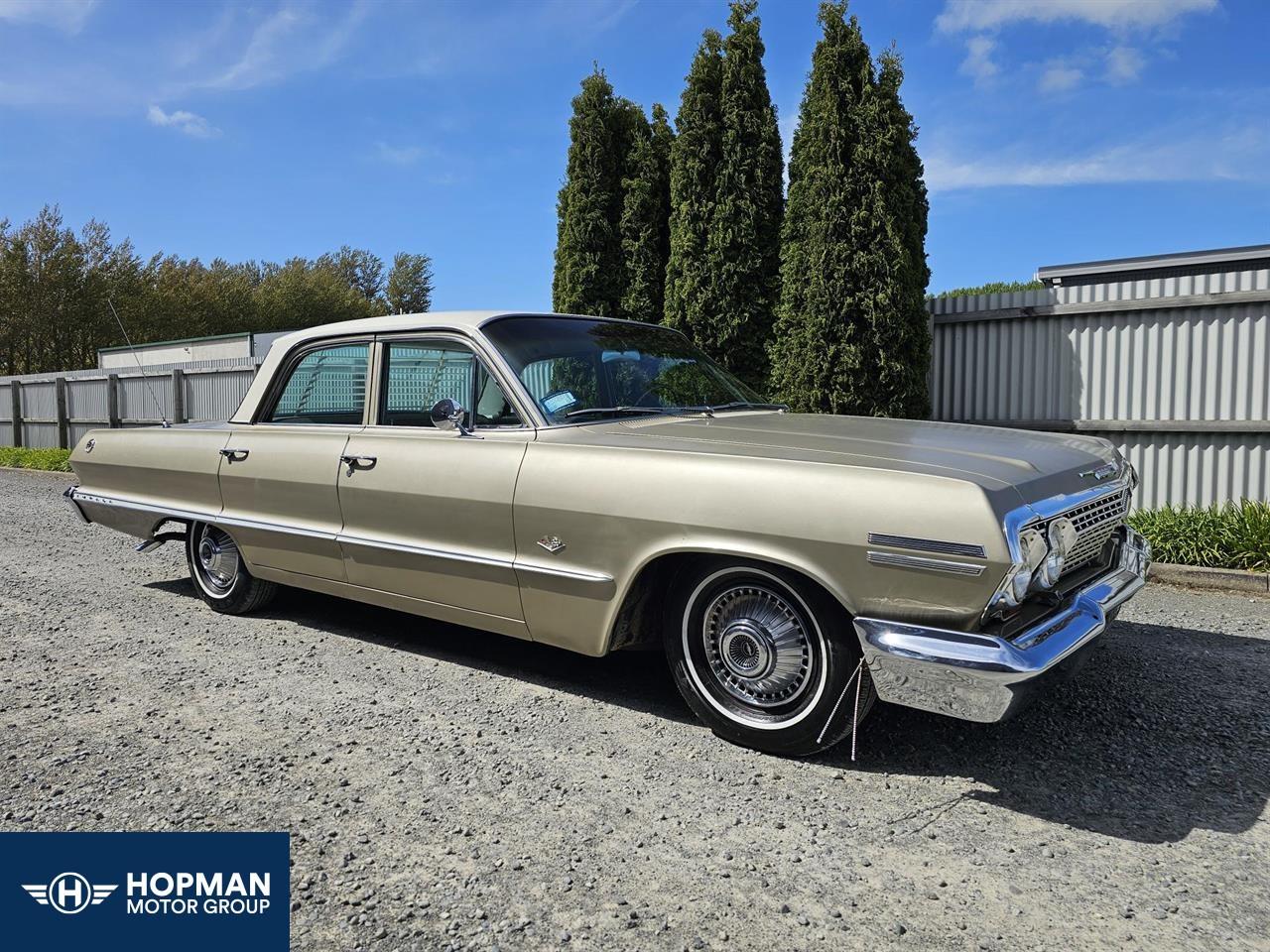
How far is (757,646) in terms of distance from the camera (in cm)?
344

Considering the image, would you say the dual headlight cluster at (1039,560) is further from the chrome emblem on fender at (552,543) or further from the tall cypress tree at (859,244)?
the tall cypress tree at (859,244)

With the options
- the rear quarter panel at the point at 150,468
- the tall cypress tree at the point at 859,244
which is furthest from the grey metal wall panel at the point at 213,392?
the tall cypress tree at the point at 859,244

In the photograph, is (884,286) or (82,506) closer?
(82,506)

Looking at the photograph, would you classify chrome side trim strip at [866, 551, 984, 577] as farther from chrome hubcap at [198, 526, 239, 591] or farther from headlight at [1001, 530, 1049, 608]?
chrome hubcap at [198, 526, 239, 591]

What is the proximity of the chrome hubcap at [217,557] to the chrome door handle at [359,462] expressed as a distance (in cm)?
132

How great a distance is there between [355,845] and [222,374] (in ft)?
50.9

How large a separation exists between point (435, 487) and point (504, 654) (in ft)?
3.62

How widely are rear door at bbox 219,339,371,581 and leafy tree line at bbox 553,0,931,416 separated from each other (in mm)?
5296

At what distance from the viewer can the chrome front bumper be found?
287 cm

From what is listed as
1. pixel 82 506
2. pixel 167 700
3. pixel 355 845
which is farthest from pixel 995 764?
pixel 82 506

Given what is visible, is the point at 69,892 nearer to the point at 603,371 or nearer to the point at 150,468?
the point at 603,371

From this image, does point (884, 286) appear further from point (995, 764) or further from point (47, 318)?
point (47, 318)

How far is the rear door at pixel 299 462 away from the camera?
478 centimetres

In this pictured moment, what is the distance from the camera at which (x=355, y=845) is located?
9.39 feet
